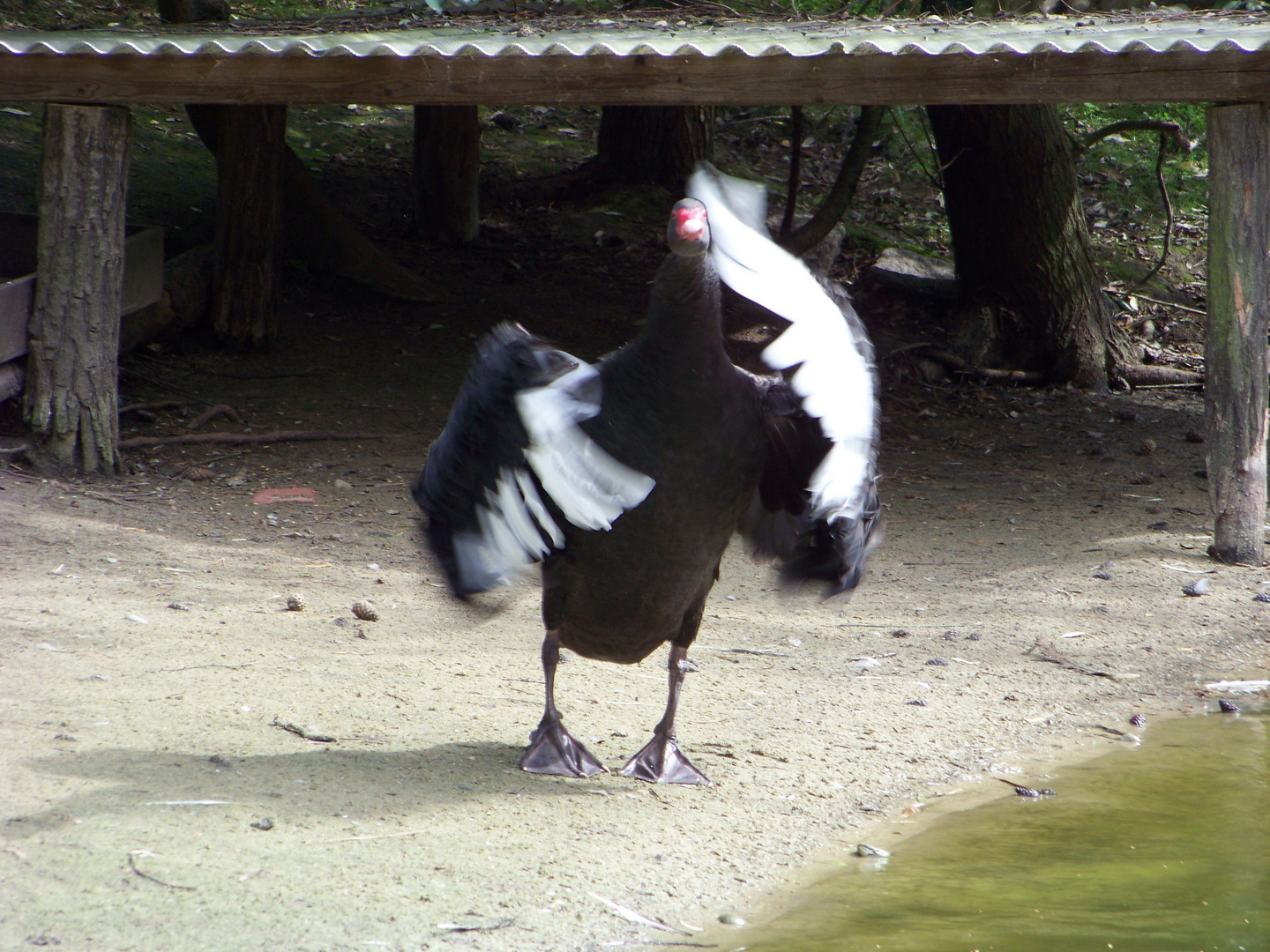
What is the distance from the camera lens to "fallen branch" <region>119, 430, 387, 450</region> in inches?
282

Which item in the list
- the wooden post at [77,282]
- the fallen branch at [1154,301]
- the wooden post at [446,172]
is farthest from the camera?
the fallen branch at [1154,301]

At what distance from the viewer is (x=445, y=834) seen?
3076 mm

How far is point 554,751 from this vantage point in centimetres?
356

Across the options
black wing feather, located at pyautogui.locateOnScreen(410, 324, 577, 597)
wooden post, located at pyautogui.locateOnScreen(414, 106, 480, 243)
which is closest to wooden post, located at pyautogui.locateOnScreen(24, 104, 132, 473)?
black wing feather, located at pyautogui.locateOnScreen(410, 324, 577, 597)

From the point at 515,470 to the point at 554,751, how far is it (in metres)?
0.92

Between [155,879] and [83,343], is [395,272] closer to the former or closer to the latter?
[83,343]

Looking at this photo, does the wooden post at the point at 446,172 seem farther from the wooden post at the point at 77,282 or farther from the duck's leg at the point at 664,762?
the duck's leg at the point at 664,762

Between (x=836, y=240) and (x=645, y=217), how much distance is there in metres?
1.88

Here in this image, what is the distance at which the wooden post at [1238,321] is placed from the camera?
549 centimetres

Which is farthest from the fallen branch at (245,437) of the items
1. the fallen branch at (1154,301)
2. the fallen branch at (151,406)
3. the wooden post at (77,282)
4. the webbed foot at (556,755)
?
the fallen branch at (1154,301)

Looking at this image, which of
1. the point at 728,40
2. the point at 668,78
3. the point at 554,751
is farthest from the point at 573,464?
the point at 728,40

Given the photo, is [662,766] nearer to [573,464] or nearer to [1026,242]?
[573,464]

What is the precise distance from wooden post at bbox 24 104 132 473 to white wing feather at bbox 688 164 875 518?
175 inches

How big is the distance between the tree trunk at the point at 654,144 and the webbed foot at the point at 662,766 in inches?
327
